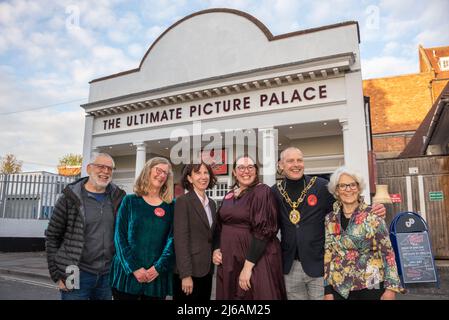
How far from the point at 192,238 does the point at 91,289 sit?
1045mm

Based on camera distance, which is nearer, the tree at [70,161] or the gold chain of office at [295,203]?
the gold chain of office at [295,203]

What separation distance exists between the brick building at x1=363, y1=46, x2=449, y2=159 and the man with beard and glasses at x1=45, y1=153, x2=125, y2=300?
96.4 feet

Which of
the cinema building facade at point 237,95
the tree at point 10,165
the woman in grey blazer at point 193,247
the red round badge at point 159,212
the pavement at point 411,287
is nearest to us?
the woman in grey blazer at point 193,247

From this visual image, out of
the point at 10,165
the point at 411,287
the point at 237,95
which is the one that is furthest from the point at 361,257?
the point at 10,165

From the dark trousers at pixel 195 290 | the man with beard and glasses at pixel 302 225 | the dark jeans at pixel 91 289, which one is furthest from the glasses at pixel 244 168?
the dark jeans at pixel 91 289

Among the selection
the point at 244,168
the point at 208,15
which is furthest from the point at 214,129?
the point at 244,168

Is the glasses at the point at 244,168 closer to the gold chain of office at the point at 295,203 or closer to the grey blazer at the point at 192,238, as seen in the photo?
the gold chain of office at the point at 295,203

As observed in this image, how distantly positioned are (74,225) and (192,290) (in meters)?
1.26

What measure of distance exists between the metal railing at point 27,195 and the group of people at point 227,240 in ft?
42.3

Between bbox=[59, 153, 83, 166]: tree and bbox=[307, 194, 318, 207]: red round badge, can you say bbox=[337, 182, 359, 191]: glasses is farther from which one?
bbox=[59, 153, 83, 166]: tree

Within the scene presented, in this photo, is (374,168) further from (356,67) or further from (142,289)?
(142,289)

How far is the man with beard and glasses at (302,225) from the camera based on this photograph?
8.90 feet

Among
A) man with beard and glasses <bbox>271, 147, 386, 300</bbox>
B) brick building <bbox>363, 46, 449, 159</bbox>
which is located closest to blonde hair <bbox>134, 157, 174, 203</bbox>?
man with beard and glasses <bbox>271, 147, 386, 300</bbox>

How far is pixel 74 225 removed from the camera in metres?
2.86
